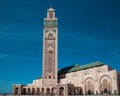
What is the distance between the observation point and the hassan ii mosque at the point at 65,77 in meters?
59.0

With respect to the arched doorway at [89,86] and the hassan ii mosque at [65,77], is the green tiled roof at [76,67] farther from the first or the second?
the arched doorway at [89,86]

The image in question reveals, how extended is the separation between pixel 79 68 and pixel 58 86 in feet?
31.2

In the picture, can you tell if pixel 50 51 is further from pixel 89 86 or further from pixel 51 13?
pixel 89 86

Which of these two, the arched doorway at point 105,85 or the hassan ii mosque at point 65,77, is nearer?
the arched doorway at point 105,85

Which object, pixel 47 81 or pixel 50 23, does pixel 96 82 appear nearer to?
pixel 47 81

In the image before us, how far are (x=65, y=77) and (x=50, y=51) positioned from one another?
27.2ft

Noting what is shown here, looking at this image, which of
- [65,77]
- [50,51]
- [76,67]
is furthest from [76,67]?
[50,51]

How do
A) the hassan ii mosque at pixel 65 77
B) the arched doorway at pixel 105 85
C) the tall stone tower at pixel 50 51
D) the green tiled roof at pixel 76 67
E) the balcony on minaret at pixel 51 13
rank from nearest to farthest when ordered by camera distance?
the arched doorway at pixel 105 85, the hassan ii mosque at pixel 65 77, the green tiled roof at pixel 76 67, the tall stone tower at pixel 50 51, the balcony on minaret at pixel 51 13

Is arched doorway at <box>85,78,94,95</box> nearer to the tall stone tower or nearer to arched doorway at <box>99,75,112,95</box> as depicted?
arched doorway at <box>99,75,112,95</box>

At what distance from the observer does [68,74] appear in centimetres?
7238

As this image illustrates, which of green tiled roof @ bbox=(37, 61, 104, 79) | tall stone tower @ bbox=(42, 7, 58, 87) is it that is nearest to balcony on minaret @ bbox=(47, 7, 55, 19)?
tall stone tower @ bbox=(42, 7, 58, 87)

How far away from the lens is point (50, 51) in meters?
71.9

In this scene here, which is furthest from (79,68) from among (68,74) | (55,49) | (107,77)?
(107,77)

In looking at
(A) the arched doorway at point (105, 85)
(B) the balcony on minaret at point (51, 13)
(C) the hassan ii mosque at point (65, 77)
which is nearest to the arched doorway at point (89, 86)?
(C) the hassan ii mosque at point (65, 77)
